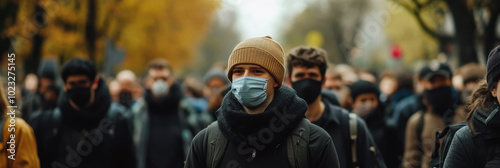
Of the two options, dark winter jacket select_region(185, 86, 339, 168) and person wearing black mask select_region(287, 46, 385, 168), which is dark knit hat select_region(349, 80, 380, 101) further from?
dark winter jacket select_region(185, 86, 339, 168)

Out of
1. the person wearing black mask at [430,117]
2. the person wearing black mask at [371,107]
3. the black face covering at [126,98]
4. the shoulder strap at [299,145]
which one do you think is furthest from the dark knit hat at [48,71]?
the shoulder strap at [299,145]

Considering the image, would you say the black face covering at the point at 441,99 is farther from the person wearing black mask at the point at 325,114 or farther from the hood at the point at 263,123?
the hood at the point at 263,123

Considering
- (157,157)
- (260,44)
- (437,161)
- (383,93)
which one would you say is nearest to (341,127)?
(437,161)

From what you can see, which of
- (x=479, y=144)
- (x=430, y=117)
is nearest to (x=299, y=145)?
(x=479, y=144)

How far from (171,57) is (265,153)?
34326mm

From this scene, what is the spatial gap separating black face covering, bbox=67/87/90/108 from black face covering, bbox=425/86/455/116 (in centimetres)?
380

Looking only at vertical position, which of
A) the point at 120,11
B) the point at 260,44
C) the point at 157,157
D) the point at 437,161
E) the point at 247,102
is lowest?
the point at 157,157

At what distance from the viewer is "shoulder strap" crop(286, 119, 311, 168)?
3.57 m

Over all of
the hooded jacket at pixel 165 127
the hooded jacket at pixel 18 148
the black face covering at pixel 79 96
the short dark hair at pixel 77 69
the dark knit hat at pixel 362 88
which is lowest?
the hooded jacket at pixel 165 127

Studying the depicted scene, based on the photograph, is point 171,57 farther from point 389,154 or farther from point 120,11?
point 389,154

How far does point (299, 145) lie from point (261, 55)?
0.59 metres

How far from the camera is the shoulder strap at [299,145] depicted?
11.7ft

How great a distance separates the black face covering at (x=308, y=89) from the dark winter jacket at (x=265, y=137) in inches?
53.6

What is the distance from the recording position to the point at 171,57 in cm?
3759
